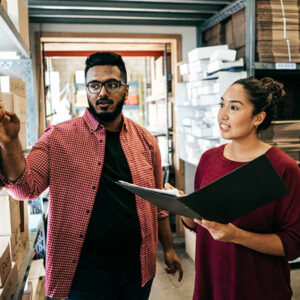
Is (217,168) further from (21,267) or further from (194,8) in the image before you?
(194,8)

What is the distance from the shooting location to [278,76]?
344 cm

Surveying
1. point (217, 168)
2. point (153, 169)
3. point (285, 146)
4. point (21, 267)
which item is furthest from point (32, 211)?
point (285, 146)

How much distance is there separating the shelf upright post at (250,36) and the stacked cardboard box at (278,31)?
0.21ft

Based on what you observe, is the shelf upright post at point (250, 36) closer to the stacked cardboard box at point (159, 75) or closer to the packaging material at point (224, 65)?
the packaging material at point (224, 65)

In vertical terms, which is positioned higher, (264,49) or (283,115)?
(264,49)

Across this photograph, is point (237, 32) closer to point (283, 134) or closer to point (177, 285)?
point (283, 134)

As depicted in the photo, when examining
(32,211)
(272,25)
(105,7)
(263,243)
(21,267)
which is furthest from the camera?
(105,7)

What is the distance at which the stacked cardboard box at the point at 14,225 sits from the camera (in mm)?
1503

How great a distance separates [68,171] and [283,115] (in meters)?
2.60

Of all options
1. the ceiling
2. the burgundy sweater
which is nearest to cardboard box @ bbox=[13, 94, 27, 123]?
the burgundy sweater

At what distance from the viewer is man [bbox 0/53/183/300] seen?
1397mm

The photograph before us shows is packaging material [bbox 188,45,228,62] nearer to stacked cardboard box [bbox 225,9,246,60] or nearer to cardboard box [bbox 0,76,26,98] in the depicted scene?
stacked cardboard box [bbox 225,9,246,60]

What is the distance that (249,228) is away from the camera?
1324mm

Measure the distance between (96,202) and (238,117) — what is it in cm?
74
